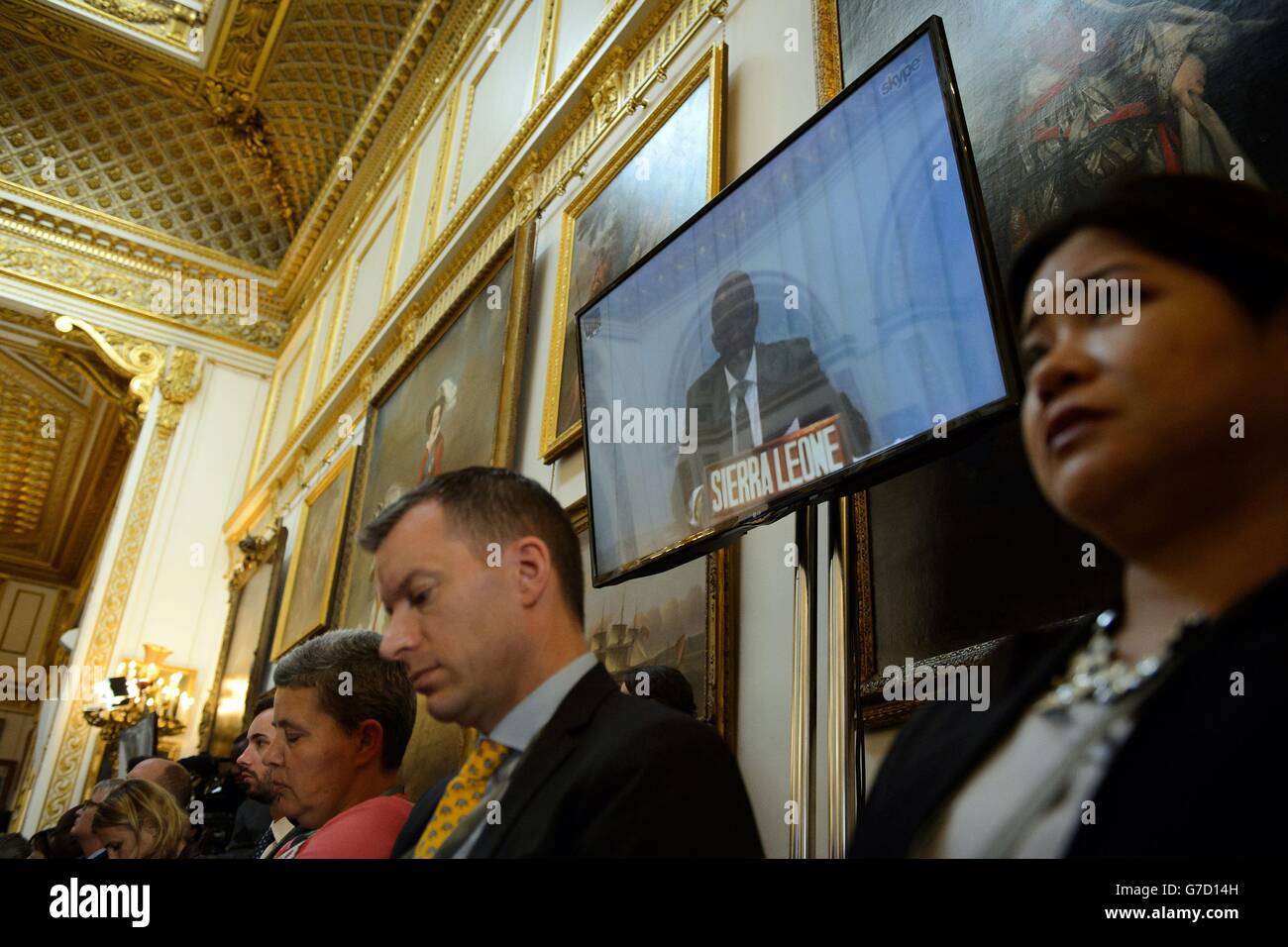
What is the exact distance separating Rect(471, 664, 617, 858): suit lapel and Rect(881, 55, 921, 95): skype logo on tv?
1.13m

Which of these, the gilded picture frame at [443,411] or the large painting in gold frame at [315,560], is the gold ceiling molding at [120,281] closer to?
the large painting in gold frame at [315,560]

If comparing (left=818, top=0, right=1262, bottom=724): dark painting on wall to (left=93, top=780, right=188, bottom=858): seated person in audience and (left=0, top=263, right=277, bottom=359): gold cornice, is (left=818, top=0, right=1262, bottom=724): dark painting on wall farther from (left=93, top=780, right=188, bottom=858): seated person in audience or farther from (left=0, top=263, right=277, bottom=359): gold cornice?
(left=0, top=263, right=277, bottom=359): gold cornice

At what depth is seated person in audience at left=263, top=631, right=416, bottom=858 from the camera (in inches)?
79.9

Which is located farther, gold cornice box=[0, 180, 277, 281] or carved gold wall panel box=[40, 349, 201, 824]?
gold cornice box=[0, 180, 277, 281]

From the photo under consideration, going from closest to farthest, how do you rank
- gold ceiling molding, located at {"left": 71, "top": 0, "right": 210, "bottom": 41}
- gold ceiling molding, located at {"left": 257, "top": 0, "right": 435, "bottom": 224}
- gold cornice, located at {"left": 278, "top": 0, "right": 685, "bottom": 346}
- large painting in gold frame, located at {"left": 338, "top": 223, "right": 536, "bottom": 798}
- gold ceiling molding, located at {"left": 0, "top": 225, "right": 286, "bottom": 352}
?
large painting in gold frame, located at {"left": 338, "top": 223, "right": 536, "bottom": 798} < gold cornice, located at {"left": 278, "top": 0, "right": 685, "bottom": 346} < gold ceiling molding, located at {"left": 257, "top": 0, "right": 435, "bottom": 224} < gold ceiling molding, located at {"left": 71, "top": 0, "right": 210, "bottom": 41} < gold ceiling molding, located at {"left": 0, "top": 225, "right": 286, "bottom": 352}

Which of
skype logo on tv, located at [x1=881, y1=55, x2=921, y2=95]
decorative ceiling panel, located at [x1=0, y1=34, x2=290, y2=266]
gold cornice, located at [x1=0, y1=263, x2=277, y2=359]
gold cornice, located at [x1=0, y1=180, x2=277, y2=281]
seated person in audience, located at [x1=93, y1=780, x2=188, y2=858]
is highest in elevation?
decorative ceiling panel, located at [x1=0, y1=34, x2=290, y2=266]

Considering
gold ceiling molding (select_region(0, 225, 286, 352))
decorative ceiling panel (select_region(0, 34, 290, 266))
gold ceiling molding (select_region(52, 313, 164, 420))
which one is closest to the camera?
decorative ceiling panel (select_region(0, 34, 290, 266))

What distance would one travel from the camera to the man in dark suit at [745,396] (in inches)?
64.5

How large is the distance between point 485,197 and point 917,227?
14.5 ft

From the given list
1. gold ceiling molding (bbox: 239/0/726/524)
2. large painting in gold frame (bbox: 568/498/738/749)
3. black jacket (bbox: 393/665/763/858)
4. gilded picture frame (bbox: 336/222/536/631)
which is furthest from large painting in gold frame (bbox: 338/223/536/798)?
black jacket (bbox: 393/665/763/858)

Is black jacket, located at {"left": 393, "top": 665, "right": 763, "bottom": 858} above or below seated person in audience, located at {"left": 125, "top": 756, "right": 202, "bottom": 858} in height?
below

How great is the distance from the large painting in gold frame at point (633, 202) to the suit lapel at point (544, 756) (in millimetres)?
2321

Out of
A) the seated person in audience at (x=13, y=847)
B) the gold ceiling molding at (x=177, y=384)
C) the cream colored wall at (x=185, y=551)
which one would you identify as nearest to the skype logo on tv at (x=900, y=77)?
the seated person in audience at (x=13, y=847)

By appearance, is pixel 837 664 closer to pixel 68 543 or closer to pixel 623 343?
pixel 623 343
